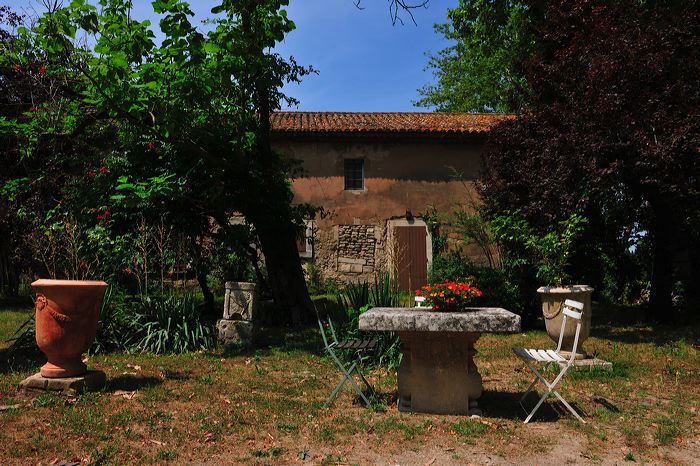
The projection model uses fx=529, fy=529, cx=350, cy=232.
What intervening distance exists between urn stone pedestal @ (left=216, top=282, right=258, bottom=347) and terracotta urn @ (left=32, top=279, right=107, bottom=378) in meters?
2.87

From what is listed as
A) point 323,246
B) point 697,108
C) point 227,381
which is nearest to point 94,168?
point 227,381

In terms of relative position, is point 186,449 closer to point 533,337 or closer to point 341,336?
point 341,336

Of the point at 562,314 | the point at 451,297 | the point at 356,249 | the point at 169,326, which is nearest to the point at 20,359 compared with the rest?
the point at 169,326

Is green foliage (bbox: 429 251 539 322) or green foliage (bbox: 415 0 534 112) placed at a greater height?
green foliage (bbox: 415 0 534 112)

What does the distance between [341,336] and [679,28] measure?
734cm

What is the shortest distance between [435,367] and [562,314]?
3.08 metres

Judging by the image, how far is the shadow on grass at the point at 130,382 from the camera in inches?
214

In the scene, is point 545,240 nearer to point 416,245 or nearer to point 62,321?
point 62,321

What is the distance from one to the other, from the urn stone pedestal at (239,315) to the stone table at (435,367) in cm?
375

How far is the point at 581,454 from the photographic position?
384 cm

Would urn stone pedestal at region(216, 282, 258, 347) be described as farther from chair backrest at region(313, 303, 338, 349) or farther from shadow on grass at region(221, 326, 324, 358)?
chair backrest at region(313, 303, 338, 349)

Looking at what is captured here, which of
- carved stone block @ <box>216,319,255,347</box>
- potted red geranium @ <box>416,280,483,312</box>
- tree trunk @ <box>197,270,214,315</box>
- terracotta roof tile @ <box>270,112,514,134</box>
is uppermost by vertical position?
terracotta roof tile @ <box>270,112,514,134</box>

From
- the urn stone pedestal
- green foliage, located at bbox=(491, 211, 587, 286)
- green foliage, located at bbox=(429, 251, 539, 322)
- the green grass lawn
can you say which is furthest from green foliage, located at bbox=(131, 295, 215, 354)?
green foliage, located at bbox=(491, 211, 587, 286)

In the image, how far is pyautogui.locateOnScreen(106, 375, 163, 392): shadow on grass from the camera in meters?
5.43
